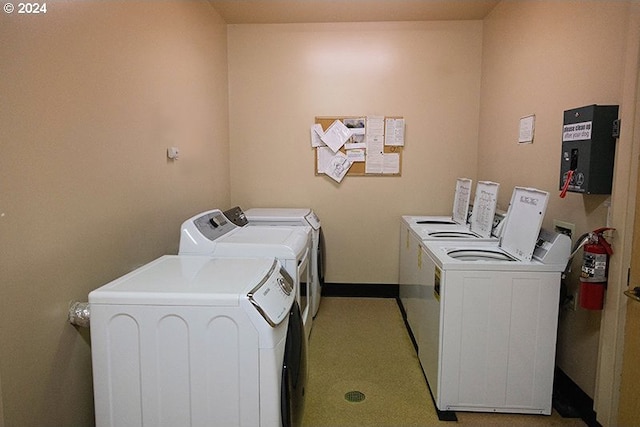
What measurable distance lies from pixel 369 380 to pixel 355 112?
245 cm

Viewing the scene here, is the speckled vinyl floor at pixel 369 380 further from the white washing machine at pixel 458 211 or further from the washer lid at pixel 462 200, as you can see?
the washer lid at pixel 462 200

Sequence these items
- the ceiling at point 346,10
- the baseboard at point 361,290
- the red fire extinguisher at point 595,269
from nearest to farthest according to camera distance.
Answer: the red fire extinguisher at point 595,269 → the ceiling at point 346,10 → the baseboard at point 361,290

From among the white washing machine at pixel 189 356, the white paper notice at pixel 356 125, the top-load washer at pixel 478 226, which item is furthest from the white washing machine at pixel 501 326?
the white paper notice at pixel 356 125

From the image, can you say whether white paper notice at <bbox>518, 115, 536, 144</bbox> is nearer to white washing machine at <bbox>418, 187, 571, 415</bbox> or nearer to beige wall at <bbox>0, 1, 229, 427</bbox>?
white washing machine at <bbox>418, 187, 571, 415</bbox>

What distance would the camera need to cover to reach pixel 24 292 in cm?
138

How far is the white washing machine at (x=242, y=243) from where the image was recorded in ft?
6.82

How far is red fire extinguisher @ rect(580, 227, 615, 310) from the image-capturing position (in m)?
1.83

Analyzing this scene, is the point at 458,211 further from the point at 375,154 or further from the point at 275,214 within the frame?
the point at 275,214

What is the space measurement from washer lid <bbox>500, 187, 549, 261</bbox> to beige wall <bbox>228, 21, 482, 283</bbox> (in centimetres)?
152

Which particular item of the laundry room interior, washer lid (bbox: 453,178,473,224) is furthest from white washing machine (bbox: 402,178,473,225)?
the laundry room interior

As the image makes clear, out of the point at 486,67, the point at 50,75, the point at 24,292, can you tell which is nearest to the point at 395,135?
the point at 486,67

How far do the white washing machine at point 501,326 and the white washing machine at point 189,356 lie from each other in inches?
39.2

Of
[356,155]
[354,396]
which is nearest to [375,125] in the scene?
[356,155]

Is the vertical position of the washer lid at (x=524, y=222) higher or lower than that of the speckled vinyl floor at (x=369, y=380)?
higher
